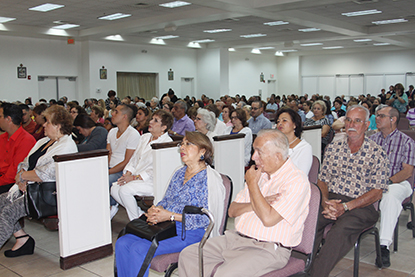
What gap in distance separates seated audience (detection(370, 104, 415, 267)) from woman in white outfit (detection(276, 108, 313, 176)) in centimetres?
65

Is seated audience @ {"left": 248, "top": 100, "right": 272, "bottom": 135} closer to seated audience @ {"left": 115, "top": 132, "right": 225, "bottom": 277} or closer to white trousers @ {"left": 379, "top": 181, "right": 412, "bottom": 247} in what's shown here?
white trousers @ {"left": 379, "top": 181, "right": 412, "bottom": 247}

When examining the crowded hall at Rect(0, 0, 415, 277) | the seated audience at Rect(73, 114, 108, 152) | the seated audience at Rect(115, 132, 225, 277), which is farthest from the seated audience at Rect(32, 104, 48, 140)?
the seated audience at Rect(115, 132, 225, 277)

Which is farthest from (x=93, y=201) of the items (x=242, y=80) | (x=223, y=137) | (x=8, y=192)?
Result: (x=242, y=80)

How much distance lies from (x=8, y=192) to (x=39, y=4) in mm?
7840

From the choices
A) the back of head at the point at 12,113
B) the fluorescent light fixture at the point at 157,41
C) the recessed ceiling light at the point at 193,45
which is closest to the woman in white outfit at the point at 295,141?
the back of head at the point at 12,113

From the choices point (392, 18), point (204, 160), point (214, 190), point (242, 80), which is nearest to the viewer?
point (214, 190)

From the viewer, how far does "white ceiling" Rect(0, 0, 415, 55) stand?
10008mm

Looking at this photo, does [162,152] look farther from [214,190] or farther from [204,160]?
[214,190]

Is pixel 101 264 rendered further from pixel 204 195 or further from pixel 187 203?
pixel 204 195

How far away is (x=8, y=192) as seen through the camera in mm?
3818

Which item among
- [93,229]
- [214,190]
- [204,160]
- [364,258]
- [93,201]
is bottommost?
[364,258]

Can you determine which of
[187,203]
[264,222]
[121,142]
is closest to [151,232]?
[187,203]

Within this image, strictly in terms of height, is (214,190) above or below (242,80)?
below

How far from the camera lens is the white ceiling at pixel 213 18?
10008mm
